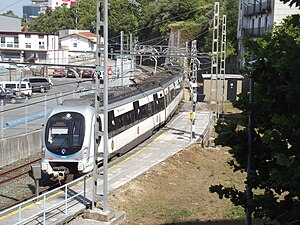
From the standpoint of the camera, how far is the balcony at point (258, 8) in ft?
141

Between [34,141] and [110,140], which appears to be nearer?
[110,140]

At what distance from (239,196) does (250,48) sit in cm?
226

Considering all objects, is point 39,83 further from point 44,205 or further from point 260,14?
point 44,205

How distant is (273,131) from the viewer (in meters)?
6.64

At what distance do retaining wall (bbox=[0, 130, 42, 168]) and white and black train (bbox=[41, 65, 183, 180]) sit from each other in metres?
4.12

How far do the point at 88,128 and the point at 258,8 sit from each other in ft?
110

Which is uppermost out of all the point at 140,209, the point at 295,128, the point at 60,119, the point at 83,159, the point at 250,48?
the point at 250,48

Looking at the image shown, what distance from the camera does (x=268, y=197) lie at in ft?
23.6

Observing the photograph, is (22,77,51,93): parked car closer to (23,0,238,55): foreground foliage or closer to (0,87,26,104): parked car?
(0,87,26,104): parked car

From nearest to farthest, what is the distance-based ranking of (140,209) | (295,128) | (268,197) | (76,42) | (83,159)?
(295,128)
(268,197)
(140,209)
(83,159)
(76,42)

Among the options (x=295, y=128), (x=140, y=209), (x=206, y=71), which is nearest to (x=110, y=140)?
(x=140, y=209)

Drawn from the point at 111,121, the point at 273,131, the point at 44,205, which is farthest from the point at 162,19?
the point at 273,131

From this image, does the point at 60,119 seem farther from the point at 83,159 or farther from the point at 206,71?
the point at 206,71

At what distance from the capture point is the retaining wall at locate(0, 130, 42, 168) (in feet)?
68.7
